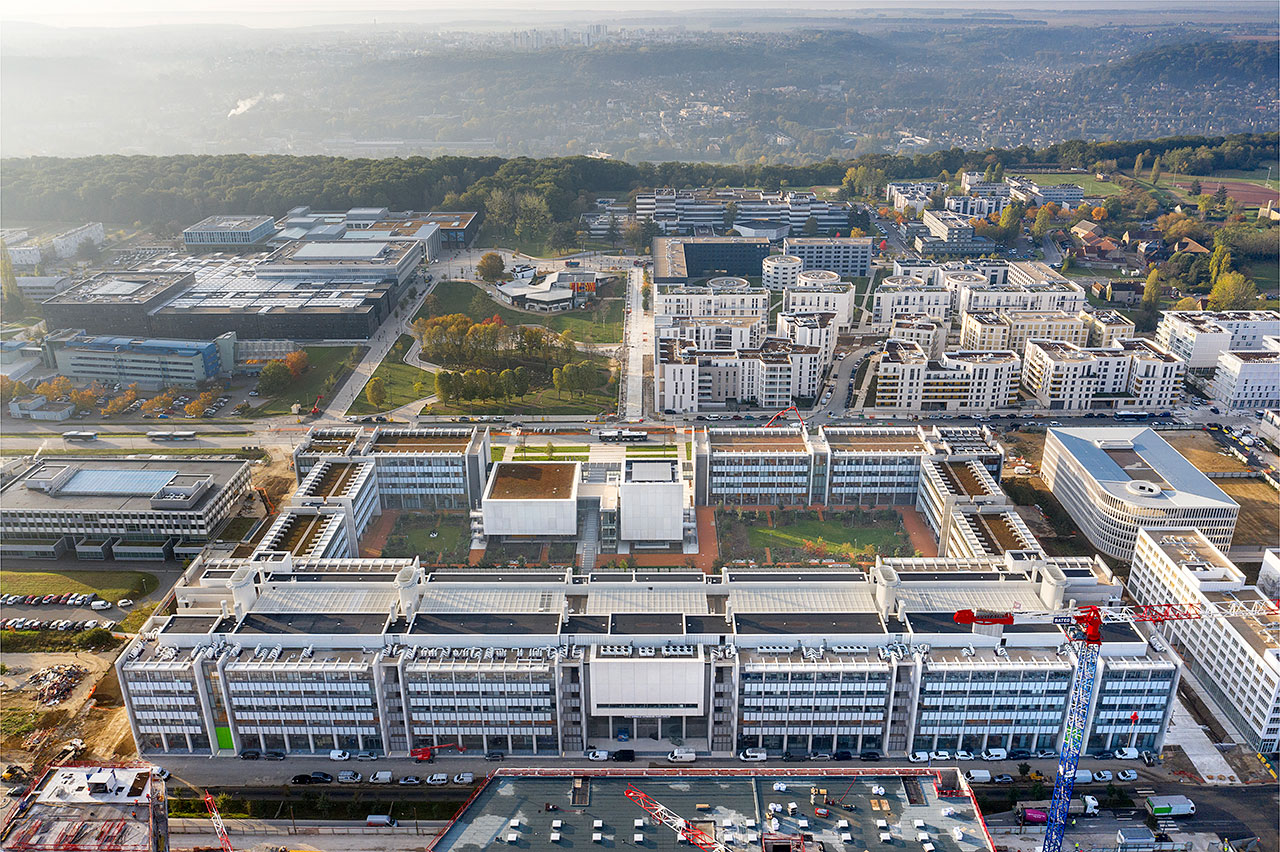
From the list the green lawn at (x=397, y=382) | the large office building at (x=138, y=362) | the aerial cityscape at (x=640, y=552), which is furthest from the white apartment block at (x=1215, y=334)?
the large office building at (x=138, y=362)

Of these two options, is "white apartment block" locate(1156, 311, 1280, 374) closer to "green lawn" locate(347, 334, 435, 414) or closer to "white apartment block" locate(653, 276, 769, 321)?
"white apartment block" locate(653, 276, 769, 321)

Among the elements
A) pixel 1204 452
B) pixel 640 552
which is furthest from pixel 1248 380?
pixel 640 552

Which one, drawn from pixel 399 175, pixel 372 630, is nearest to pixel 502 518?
pixel 372 630

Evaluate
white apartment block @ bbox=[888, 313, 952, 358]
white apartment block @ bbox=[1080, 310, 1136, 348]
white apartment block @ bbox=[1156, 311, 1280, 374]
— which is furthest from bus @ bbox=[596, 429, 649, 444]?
white apartment block @ bbox=[1156, 311, 1280, 374]

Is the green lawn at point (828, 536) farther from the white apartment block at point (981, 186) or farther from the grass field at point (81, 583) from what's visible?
the white apartment block at point (981, 186)

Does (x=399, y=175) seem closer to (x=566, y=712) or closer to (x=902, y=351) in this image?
(x=902, y=351)
